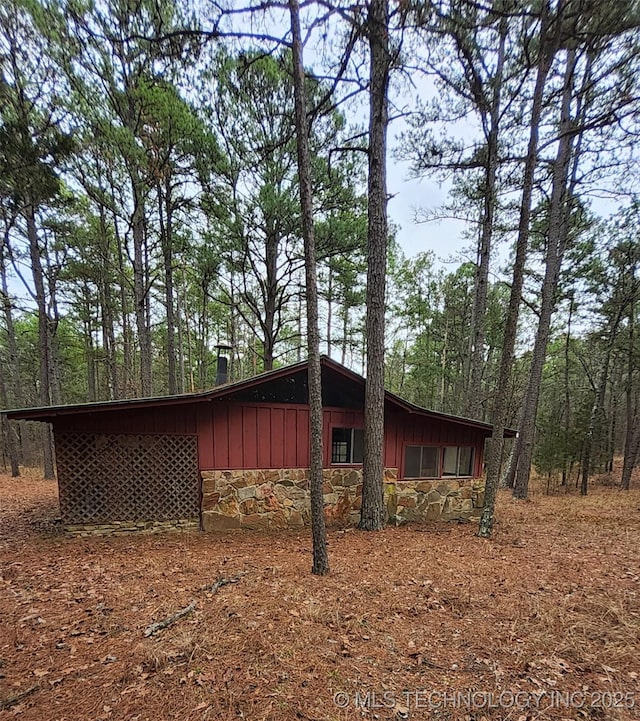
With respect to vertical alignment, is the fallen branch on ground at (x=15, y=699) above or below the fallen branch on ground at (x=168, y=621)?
above

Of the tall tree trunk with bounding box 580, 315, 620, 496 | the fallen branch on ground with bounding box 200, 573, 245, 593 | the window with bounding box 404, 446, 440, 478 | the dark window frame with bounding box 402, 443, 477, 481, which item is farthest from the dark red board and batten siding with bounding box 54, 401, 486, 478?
the tall tree trunk with bounding box 580, 315, 620, 496

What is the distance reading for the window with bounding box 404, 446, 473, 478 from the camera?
7.85m

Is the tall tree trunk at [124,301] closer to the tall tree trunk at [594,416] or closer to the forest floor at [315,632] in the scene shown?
the forest floor at [315,632]

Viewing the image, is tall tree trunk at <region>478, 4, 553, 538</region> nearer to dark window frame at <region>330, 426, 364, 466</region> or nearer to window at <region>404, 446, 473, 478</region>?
window at <region>404, 446, 473, 478</region>

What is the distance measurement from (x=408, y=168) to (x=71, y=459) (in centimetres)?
944

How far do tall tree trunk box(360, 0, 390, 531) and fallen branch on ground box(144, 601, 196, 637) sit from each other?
3833 millimetres

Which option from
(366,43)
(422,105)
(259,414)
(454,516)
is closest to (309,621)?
(259,414)

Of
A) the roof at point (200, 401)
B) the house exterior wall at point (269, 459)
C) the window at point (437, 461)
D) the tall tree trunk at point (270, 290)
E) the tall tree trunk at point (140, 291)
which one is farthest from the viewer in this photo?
the tall tree trunk at point (270, 290)

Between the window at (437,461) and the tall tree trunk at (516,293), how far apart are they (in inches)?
65.2

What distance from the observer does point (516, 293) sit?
20.2 feet

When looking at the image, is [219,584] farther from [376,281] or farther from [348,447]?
[376,281]

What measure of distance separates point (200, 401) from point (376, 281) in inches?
155

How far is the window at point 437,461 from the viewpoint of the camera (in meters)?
7.85

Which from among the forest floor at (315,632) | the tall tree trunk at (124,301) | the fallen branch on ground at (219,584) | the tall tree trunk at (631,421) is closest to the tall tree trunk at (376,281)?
the forest floor at (315,632)
